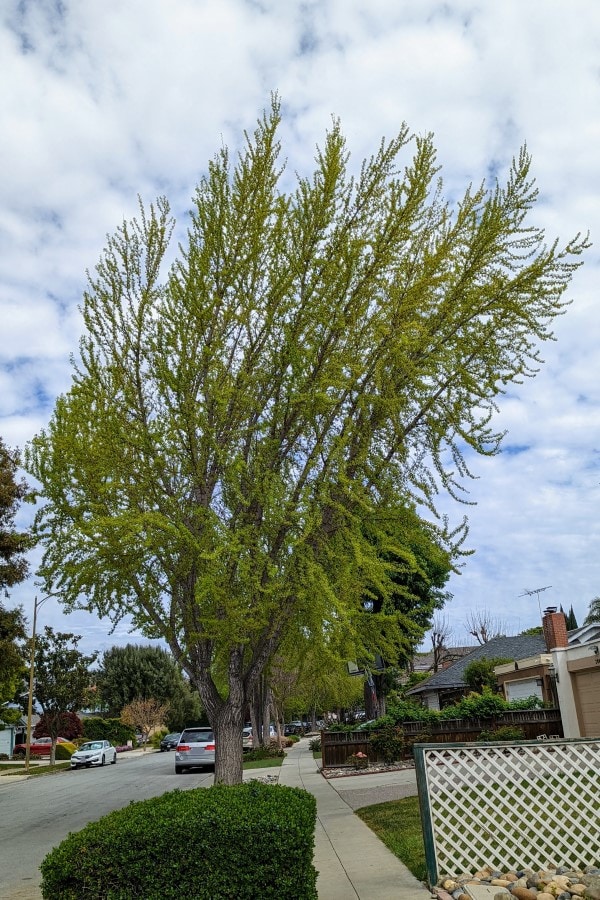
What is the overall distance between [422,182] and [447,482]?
4.17 m

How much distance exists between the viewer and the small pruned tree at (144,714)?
54.8 metres

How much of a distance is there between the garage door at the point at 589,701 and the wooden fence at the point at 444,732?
2.75ft

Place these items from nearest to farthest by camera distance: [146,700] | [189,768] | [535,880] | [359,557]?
[535,880], [359,557], [189,768], [146,700]

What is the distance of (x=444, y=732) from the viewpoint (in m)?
20.8

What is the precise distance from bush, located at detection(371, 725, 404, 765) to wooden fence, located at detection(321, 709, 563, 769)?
0.29 metres

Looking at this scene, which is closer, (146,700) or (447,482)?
(447,482)

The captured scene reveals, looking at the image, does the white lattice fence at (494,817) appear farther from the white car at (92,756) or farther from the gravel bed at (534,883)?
the white car at (92,756)

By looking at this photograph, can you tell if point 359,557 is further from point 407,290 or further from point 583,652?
point 583,652

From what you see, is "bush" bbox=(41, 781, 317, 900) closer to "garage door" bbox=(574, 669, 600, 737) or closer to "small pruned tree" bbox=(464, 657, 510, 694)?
"garage door" bbox=(574, 669, 600, 737)

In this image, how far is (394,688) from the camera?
126ft

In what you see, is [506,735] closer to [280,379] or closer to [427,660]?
[280,379]

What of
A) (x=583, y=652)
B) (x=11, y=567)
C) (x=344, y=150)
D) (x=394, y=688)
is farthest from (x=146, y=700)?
(x=344, y=150)

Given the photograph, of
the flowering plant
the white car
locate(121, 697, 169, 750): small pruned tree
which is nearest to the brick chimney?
the flowering plant

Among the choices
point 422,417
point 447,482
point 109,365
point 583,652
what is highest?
point 109,365
